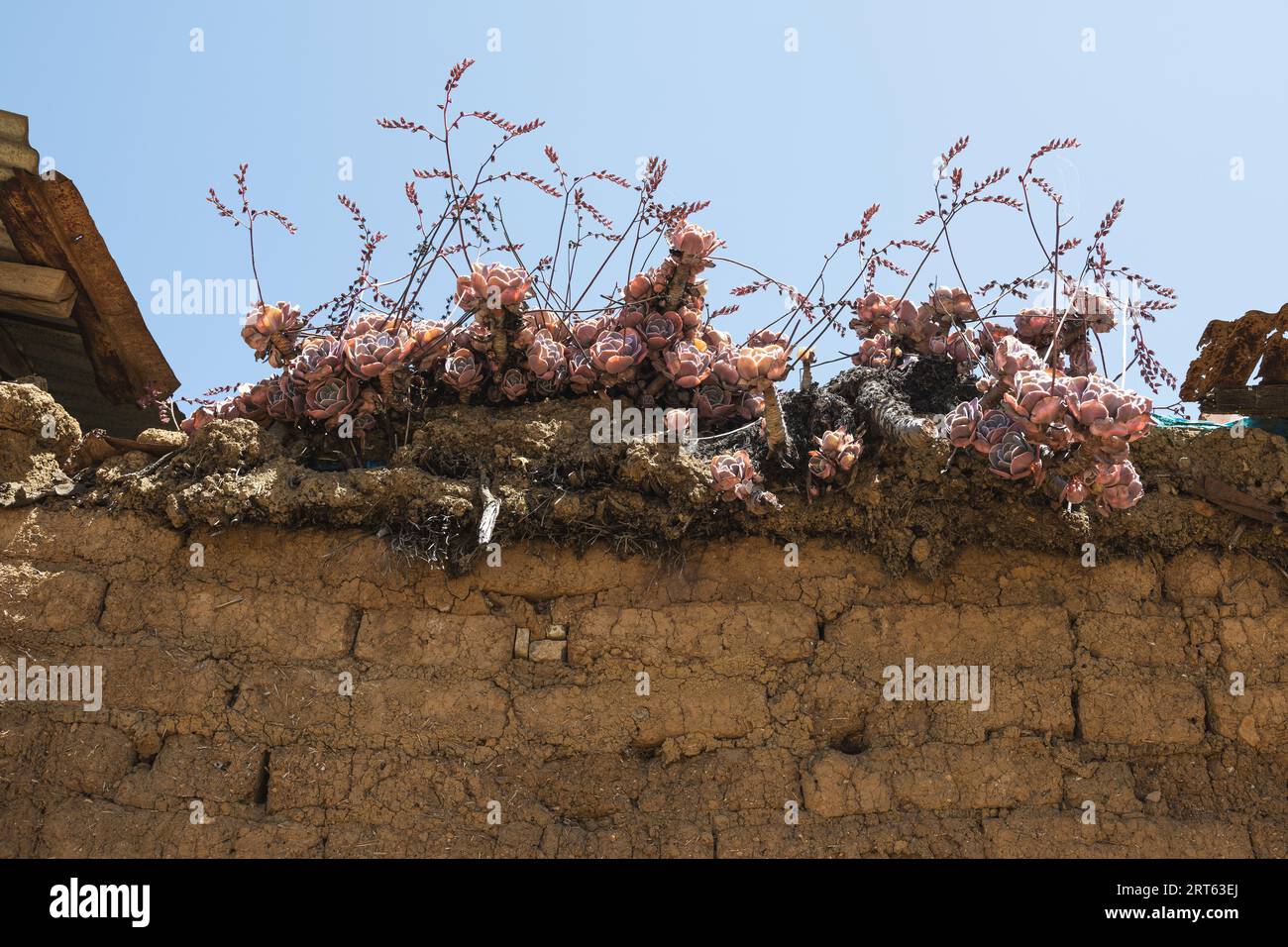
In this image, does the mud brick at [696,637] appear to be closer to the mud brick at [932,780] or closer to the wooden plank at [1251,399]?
the mud brick at [932,780]

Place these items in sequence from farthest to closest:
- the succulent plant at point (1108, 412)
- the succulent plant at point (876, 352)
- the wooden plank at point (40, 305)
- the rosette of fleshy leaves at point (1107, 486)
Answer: the succulent plant at point (876, 352), the wooden plank at point (40, 305), the rosette of fleshy leaves at point (1107, 486), the succulent plant at point (1108, 412)

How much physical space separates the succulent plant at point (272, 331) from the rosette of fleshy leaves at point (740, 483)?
1.80 metres

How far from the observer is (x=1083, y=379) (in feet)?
12.7

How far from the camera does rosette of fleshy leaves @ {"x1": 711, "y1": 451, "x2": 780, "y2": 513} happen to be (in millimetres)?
4203

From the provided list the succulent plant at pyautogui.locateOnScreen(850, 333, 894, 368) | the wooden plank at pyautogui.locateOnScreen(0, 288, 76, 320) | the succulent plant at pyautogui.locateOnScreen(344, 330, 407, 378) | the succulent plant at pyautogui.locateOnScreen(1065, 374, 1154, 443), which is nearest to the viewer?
the succulent plant at pyautogui.locateOnScreen(1065, 374, 1154, 443)

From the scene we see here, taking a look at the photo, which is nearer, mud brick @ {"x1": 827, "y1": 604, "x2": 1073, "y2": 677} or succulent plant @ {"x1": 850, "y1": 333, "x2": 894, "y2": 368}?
mud brick @ {"x1": 827, "y1": 604, "x2": 1073, "y2": 677}

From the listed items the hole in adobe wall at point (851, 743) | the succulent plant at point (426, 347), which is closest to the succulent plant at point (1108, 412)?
the hole in adobe wall at point (851, 743)

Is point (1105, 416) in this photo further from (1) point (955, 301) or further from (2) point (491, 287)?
(2) point (491, 287)

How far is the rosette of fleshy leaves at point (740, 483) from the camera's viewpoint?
4203 mm

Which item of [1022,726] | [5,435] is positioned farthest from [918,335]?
[5,435]

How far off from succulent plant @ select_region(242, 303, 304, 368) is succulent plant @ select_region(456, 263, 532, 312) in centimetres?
73

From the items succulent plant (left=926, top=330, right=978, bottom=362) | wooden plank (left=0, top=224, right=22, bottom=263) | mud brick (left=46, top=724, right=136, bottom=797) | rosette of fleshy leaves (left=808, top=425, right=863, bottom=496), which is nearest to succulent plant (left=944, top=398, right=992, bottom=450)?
rosette of fleshy leaves (left=808, top=425, right=863, bottom=496)

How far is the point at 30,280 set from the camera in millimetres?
4684

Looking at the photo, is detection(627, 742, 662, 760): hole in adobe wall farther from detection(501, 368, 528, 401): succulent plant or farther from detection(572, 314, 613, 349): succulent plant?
detection(572, 314, 613, 349): succulent plant
